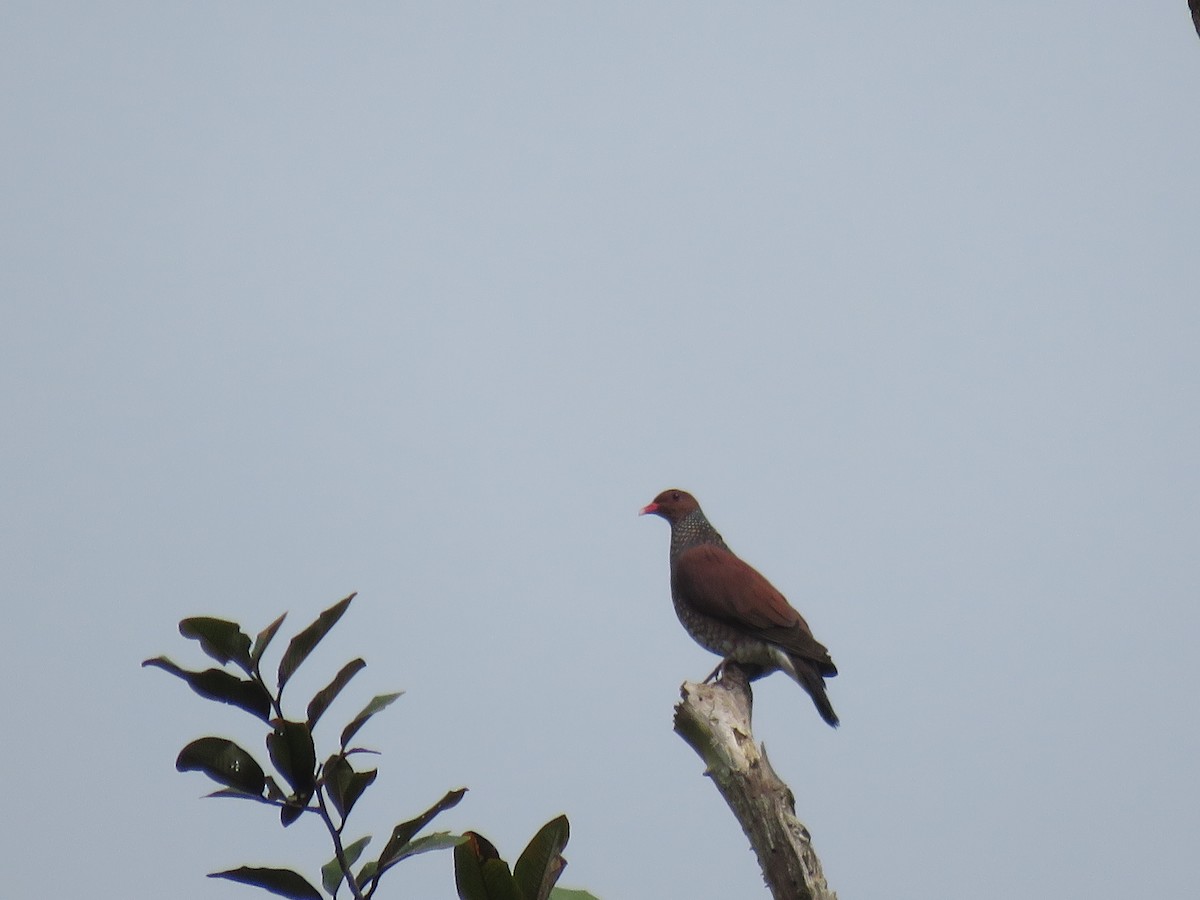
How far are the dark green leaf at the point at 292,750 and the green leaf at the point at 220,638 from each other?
11 centimetres

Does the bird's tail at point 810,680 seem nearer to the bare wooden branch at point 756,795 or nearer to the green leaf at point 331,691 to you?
the bare wooden branch at point 756,795

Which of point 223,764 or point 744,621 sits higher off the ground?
point 744,621

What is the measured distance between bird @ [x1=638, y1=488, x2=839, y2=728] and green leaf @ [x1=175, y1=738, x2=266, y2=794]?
12.7 feet

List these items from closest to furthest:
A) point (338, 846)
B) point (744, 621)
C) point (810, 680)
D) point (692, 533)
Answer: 1. point (338, 846)
2. point (810, 680)
3. point (744, 621)
4. point (692, 533)

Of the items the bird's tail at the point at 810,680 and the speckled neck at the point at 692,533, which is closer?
the bird's tail at the point at 810,680

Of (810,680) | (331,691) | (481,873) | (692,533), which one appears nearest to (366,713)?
(331,691)

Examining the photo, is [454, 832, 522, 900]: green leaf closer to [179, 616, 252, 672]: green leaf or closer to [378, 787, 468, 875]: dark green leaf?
[378, 787, 468, 875]: dark green leaf

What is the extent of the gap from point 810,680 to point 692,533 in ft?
4.46

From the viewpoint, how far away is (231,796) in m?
1.82

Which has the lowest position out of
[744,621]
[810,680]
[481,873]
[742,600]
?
[481,873]

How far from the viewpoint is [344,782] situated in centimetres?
185

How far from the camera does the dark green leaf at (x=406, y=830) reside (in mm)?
1864

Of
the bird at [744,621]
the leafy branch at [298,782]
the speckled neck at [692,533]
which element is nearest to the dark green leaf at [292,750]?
the leafy branch at [298,782]

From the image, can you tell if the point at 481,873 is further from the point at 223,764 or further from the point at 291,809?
the point at 223,764
